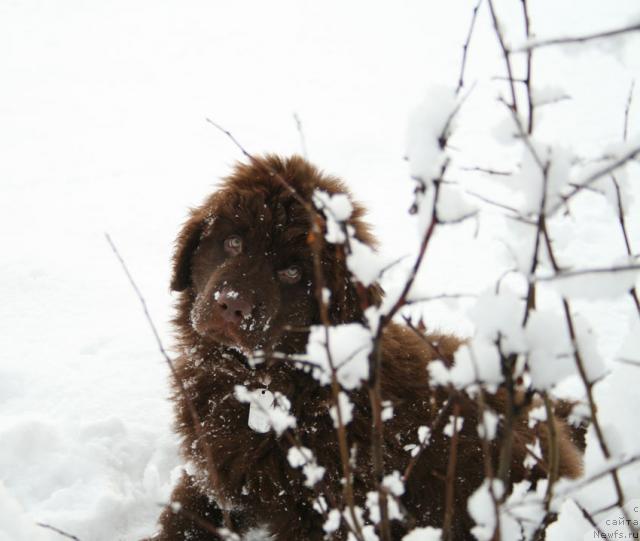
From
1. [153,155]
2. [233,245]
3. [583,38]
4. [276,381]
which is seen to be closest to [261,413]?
[276,381]

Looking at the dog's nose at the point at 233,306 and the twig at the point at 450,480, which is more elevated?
the dog's nose at the point at 233,306

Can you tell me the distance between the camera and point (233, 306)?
8.04 ft

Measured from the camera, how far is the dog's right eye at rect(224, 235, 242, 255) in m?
2.85

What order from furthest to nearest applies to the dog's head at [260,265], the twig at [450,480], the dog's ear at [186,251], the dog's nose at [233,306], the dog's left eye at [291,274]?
the dog's ear at [186,251]
the dog's left eye at [291,274]
the dog's head at [260,265]
the dog's nose at [233,306]
the twig at [450,480]

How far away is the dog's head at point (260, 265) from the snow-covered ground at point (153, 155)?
114 centimetres

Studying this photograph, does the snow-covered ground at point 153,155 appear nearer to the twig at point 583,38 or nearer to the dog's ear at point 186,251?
the twig at point 583,38

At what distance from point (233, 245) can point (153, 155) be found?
24.6 ft

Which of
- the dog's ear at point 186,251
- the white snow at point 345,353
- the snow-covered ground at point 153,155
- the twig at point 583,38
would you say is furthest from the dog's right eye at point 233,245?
the twig at point 583,38

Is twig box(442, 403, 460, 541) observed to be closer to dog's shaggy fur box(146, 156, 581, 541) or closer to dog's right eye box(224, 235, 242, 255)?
dog's shaggy fur box(146, 156, 581, 541)

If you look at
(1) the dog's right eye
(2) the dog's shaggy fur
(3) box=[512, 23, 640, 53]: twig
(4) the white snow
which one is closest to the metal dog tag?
(2) the dog's shaggy fur

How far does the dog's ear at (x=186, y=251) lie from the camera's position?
3.06 m

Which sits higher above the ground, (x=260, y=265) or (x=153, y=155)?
(x=153, y=155)

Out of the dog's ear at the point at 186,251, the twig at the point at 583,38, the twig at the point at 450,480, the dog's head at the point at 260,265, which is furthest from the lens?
the dog's ear at the point at 186,251

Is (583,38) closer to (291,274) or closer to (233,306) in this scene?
(233,306)
